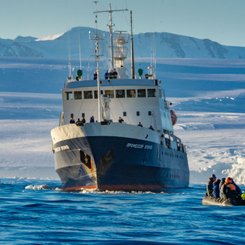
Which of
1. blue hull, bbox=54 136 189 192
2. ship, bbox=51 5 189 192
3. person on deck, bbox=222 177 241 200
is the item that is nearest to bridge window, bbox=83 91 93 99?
ship, bbox=51 5 189 192

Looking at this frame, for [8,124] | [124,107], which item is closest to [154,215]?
[124,107]

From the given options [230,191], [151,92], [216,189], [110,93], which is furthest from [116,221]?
[151,92]

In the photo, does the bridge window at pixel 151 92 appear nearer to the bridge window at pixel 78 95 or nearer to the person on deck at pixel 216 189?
the bridge window at pixel 78 95

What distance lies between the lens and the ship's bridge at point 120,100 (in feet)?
204

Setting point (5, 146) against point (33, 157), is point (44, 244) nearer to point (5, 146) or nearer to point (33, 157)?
point (33, 157)

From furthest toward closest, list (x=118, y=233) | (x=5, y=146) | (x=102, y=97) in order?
(x=5, y=146) → (x=102, y=97) → (x=118, y=233)

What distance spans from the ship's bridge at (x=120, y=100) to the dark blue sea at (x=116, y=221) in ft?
40.6

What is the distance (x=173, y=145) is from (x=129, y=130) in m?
10.1

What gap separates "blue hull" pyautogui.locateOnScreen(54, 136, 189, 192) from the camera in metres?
56.2

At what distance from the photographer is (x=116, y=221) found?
3700 centimetres

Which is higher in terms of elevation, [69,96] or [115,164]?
[69,96]

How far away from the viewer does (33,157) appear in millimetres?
110062

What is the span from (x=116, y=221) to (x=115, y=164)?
19.6 meters

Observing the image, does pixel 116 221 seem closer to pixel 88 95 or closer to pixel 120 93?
pixel 88 95
